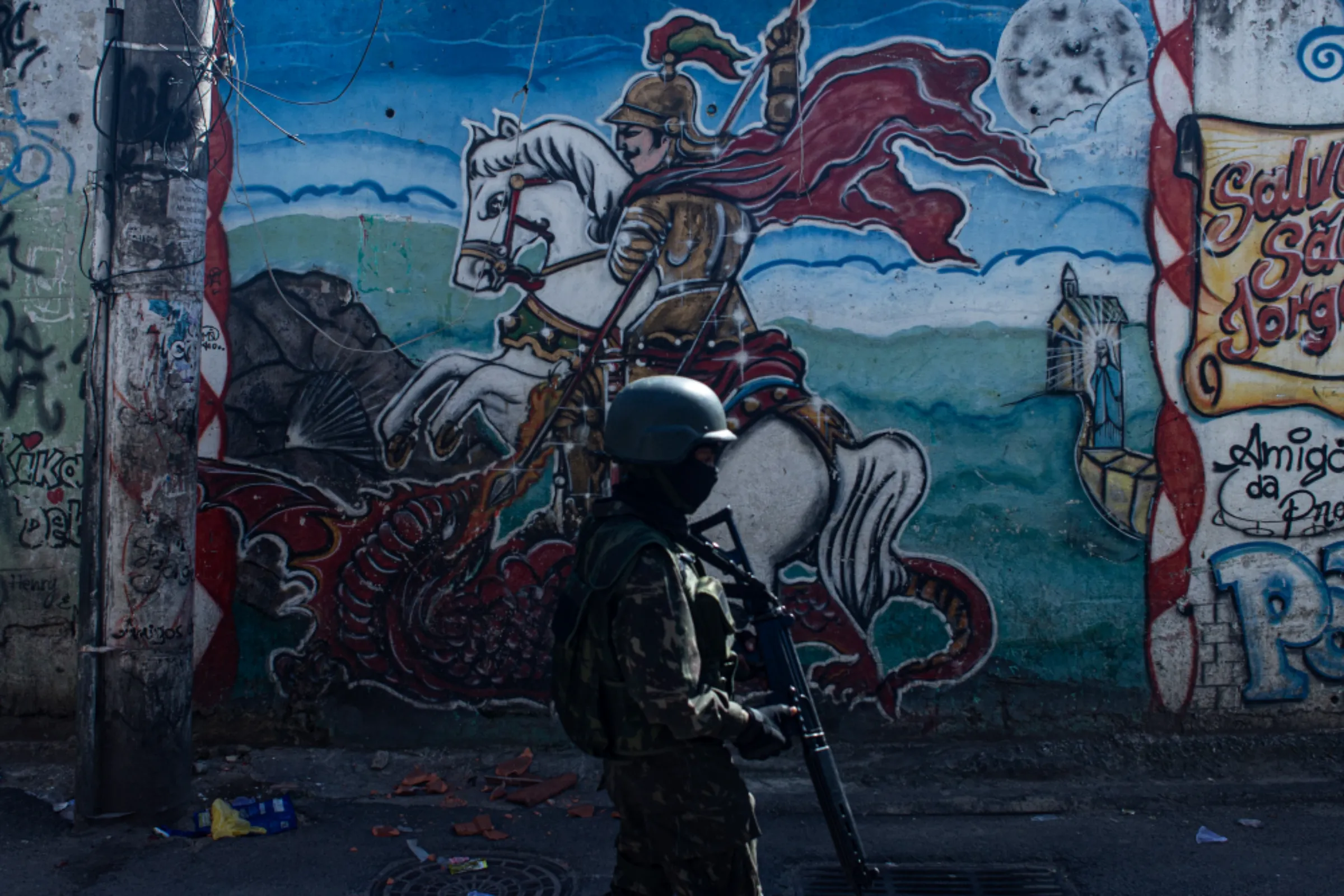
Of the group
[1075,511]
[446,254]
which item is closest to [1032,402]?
[1075,511]

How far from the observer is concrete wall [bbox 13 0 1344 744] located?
5359mm

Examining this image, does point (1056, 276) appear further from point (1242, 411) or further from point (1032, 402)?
point (1242, 411)

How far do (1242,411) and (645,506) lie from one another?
3.65 meters

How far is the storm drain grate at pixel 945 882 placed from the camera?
4.05 meters

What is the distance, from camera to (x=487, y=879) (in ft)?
13.5

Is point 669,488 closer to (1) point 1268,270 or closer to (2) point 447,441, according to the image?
(2) point 447,441

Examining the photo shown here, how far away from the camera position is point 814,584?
5379 mm

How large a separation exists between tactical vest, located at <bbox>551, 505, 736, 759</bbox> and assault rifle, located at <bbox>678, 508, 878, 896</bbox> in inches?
3.6

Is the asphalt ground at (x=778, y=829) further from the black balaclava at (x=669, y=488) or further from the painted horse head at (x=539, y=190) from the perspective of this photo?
the painted horse head at (x=539, y=190)

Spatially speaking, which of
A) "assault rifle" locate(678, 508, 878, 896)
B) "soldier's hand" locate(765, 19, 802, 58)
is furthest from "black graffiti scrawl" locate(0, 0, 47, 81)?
"assault rifle" locate(678, 508, 878, 896)

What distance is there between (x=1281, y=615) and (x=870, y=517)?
6.60 feet

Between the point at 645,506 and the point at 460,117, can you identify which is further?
the point at 460,117

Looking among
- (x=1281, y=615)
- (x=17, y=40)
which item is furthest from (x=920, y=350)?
(x=17, y=40)

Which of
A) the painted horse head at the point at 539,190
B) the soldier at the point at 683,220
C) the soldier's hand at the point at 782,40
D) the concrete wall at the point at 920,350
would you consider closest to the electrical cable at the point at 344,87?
the concrete wall at the point at 920,350
